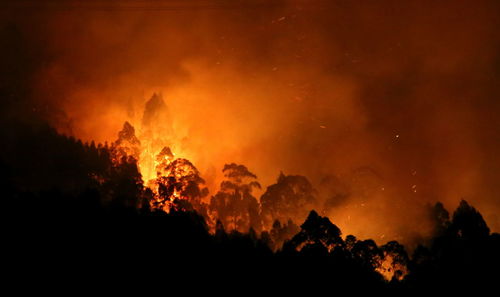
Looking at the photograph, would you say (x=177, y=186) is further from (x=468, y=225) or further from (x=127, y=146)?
(x=468, y=225)

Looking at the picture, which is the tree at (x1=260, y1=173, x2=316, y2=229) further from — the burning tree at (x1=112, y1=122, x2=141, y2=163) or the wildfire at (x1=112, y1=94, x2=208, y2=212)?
the burning tree at (x1=112, y1=122, x2=141, y2=163)

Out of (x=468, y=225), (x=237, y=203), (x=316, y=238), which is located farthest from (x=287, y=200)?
(x=468, y=225)

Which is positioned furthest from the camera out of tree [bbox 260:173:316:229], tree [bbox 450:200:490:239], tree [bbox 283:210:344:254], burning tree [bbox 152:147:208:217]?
tree [bbox 260:173:316:229]

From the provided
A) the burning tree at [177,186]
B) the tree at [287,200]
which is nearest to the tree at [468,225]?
the tree at [287,200]

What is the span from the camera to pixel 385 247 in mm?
42188

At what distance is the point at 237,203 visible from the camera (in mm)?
58406

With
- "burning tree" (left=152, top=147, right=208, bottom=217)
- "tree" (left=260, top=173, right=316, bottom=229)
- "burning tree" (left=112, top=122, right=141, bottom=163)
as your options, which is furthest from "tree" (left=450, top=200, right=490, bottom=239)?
"burning tree" (left=112, top=122, right=141, bottom=163)

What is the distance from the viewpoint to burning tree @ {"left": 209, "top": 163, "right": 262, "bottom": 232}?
55.9m

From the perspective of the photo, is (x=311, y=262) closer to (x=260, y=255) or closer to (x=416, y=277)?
(x=260, y=255)

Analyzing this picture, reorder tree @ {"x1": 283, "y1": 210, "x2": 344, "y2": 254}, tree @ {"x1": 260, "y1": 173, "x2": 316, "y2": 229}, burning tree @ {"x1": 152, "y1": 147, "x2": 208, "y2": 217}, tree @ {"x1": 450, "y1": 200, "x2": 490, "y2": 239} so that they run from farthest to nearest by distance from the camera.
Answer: tree @ {"x1": 260, "y1": 173, "x2": 316, "y2": 229} → burning tree @ {"x1": 152, "y1": 147, "x2": 208, "y2": 217} → tree @ {"x1": 450, "y1": 200, "x2": 490, "y2": 239} → tree @ {"x1": 283, "y1": 210, "x2": 344, "y2": 254}

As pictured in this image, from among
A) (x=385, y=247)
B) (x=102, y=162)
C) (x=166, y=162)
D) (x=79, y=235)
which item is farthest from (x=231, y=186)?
(x=79, y=235)

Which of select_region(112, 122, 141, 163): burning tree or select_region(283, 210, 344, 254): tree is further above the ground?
select_region(112, 122, 141, 163): burning tree

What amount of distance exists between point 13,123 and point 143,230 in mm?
28351

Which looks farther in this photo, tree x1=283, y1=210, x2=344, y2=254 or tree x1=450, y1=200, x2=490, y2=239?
tree x1=450, y1=200, x2=490, y2=239
